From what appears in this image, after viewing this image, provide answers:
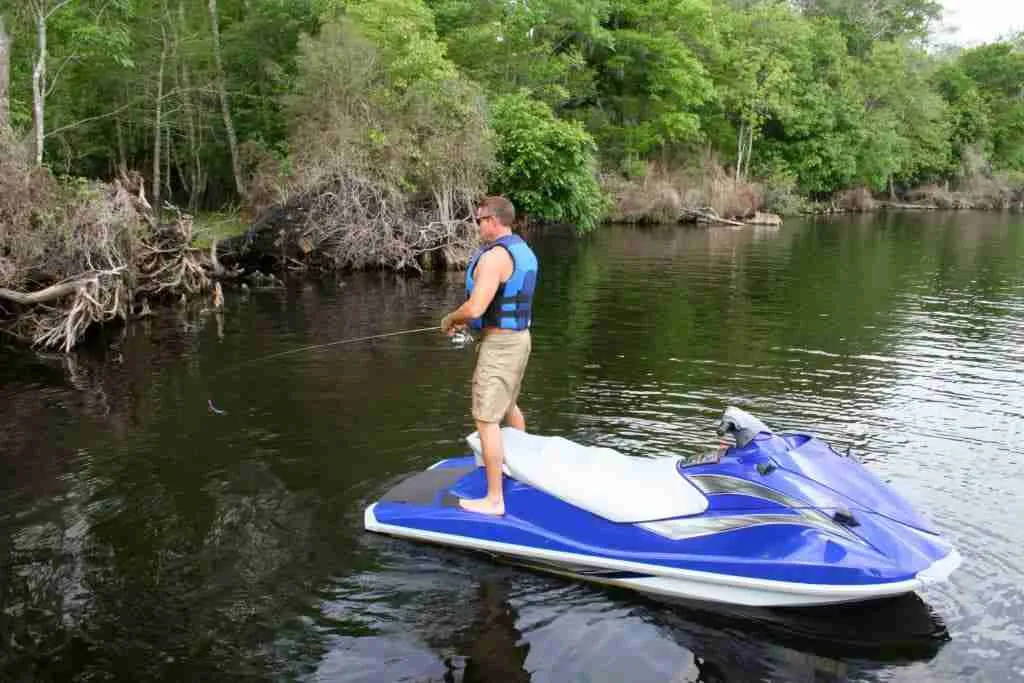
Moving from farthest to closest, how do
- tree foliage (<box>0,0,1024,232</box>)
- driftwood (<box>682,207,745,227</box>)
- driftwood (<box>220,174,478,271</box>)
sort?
1. driftwood (<box>682,207,745,227</box>)
2. tree foliage (<box>0,0,1024,232</box>)
3. driftwood (<box>220,174,478,271</box>)

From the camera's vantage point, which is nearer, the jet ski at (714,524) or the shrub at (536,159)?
the jet ski at (714,524)

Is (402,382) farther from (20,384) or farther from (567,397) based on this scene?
(20,384)

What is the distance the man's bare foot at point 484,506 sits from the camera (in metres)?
5.95

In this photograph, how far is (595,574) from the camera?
5625mm

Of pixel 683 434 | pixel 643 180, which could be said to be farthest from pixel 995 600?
pixel 643 180

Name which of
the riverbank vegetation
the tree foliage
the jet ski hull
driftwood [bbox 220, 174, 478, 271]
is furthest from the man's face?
driftwood [bbox 220, 174, 478, 271]

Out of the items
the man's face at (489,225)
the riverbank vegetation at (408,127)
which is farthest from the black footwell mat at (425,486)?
the riverbank vegetation at (408,127)

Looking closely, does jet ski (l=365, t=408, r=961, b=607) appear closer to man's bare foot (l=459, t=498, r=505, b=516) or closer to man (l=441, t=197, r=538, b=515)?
man's bare foot (l=459, t=498, r=505, b=516)

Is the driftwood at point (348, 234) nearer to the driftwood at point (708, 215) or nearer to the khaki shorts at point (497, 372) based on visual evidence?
the khaki shorts at point (497, 372)

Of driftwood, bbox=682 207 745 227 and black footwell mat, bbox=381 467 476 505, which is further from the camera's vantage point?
driftwood, bbox=682 207 745 227

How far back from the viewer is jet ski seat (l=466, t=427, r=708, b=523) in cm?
546

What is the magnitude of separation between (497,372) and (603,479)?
42.6 inches

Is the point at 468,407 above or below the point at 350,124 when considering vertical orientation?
below

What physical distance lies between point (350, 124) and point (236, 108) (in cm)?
1188
